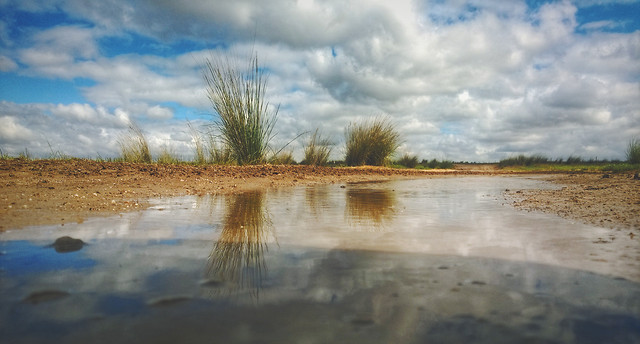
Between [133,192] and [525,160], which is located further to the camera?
[525,160]

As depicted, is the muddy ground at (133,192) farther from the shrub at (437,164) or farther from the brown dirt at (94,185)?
the shrub at (437,164)

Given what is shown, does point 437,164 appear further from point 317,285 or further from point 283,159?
point 317,285

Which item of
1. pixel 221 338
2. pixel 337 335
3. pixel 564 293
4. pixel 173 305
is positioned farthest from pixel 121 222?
pixel 564 293

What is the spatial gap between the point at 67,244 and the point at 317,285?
4.24 ft

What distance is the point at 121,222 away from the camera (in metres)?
2.23

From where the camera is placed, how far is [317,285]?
1131mm

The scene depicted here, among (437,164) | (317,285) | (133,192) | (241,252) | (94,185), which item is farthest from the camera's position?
(437,164)

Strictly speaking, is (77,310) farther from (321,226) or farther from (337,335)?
(321,226)

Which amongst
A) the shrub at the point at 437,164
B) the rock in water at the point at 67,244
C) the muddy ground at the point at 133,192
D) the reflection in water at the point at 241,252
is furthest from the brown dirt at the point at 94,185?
the shrub at the point at 437,164

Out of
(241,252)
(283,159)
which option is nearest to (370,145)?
(283,159)

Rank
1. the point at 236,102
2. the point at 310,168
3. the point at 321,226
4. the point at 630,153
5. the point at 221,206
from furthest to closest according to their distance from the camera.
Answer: the point at 630,153 → the point at 310,168 → the point at 236,102 → the point at 221,206 → the point at 321,226

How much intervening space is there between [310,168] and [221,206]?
6527 mm

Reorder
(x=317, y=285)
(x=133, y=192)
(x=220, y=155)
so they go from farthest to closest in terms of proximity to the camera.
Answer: (x=220, y=155) < (x=133, y=192) < (x=317, y=285)

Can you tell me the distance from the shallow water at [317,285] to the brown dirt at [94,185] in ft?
2.32
